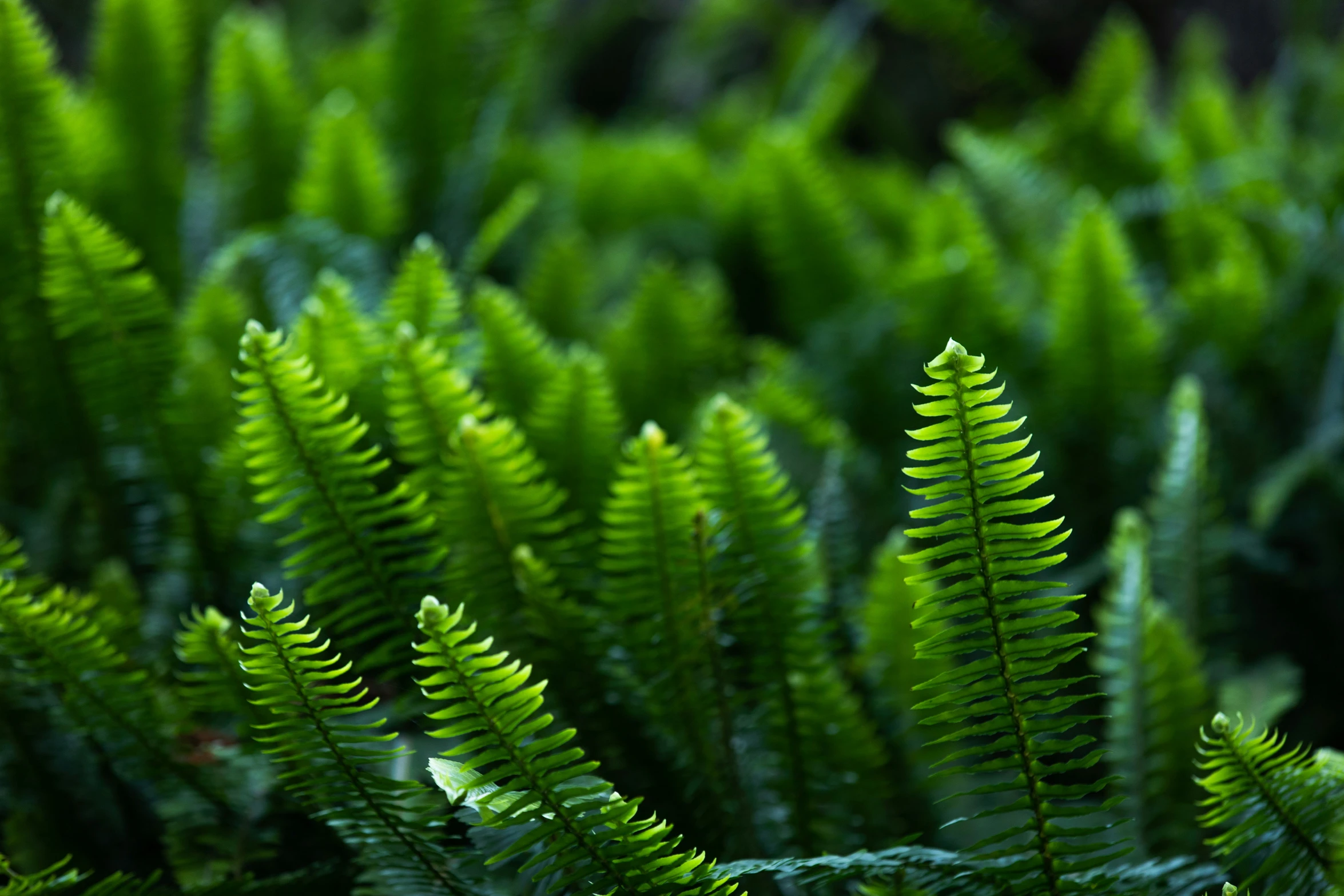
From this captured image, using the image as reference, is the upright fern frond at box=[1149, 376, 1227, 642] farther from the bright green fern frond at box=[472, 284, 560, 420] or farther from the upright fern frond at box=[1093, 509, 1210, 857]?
the bright green fern frond at box=[472, 284, 560, 420]

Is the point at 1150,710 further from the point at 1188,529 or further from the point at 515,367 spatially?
the point at 515,367

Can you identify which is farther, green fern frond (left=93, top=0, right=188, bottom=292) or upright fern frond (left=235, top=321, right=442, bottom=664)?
green fern frond (left=93, top=0, right=188, bottom=292)

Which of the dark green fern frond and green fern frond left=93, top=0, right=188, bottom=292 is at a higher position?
green fern frond left=93, top=0, right=188, bottom=292

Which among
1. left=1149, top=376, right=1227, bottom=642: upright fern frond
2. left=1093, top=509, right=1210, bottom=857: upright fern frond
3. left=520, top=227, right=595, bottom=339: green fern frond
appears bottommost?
left=1093, top=509, right=1210, bottom=857: upright fern frond

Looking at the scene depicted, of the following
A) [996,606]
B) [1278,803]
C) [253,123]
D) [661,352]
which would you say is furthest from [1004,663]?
[253,123]

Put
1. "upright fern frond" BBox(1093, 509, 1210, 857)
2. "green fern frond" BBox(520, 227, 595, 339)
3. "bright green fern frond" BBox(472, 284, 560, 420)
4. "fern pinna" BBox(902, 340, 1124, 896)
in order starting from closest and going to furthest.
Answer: "fern pinna" BBox(902, 340, 1124, 896) < "upright fern frond" BBox(1093, 509, 1210, 857) < "bright green fern frond" BBox(472, 284, 560, 420) < "green fern frond" BBox(520, 227, 595, 339)

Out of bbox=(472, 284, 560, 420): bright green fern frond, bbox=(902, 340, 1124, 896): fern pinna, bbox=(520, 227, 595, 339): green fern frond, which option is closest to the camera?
bbox=(902, 340, 1124, 896): fern pinna

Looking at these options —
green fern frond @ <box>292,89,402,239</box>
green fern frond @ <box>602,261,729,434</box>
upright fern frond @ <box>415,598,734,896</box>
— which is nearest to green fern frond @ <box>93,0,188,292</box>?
green fern frond @ <box>292,89,402,239</box>
